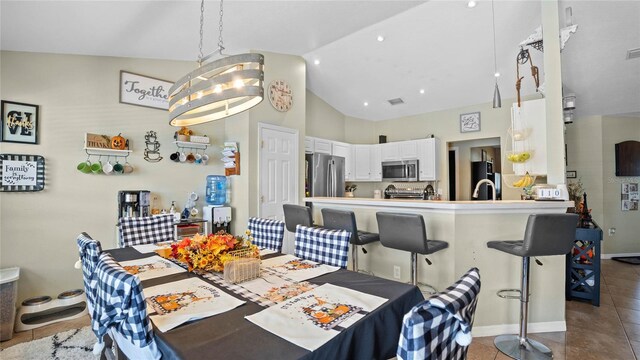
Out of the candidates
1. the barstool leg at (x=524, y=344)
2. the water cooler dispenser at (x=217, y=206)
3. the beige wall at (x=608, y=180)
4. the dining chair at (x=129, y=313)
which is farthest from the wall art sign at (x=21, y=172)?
the beige wall at (x=608, y=180)

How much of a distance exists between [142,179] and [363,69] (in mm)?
3459

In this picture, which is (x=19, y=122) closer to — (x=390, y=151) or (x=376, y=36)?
(x=376, y=36)

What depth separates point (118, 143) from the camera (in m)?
3.31

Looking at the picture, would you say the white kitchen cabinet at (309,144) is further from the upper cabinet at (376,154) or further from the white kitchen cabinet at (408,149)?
the white kitchen cabinet at (408,149)

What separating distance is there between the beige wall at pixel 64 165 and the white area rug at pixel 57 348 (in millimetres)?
741

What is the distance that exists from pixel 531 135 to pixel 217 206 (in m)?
3.77

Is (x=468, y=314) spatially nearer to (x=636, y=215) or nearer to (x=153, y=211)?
(x=153, y=211)

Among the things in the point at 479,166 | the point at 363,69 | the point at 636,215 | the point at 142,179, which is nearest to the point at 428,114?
the point at 479,166

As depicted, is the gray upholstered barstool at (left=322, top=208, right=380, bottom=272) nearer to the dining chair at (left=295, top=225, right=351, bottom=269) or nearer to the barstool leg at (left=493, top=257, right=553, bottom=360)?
the dining chair at (left=295, top=225, right=351, bottom=269)

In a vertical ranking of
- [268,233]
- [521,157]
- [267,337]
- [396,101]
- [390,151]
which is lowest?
[267,337]

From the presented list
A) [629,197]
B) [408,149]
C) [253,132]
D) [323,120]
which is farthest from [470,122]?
[253,132]

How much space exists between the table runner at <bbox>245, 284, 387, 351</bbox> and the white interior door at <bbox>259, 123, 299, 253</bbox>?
2755 millimetres

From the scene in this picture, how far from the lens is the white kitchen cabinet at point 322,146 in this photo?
5.23m

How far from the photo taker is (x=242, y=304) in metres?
1.29
